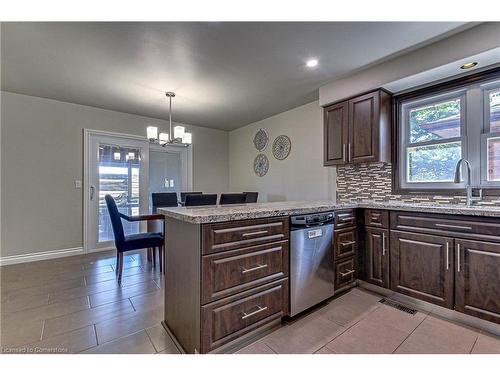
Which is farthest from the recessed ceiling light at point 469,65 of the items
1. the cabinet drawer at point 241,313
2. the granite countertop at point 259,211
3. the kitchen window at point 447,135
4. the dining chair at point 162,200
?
the dining chair at point 162,200

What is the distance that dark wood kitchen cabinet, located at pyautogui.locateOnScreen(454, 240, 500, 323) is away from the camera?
1.66 meters

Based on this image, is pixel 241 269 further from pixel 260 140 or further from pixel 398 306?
pixel 260 140

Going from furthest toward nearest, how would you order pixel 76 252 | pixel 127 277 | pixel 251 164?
pixel 251 164
pixel 76 252
pixel 127 277

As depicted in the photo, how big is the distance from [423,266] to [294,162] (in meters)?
2.40

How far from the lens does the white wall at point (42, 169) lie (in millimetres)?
3311

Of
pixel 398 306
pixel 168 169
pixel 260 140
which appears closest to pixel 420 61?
pixel 398 306

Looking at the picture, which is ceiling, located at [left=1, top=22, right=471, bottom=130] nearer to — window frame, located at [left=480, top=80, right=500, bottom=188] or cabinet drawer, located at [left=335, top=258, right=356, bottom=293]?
window frame, located at [left=480, top=80, right=500, bottom=188]

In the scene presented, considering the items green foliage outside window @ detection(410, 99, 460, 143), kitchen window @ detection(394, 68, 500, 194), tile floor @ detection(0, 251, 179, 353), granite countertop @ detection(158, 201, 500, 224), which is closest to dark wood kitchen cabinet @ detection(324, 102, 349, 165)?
kitchen window @ detection(394, 68, 500, 194)

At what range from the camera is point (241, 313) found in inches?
59.1

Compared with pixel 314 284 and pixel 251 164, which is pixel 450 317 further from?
pixel 251 164

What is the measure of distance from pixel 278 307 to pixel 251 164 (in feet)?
11.6

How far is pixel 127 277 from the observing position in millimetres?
2748

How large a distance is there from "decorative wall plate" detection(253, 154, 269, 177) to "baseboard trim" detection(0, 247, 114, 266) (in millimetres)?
3194
